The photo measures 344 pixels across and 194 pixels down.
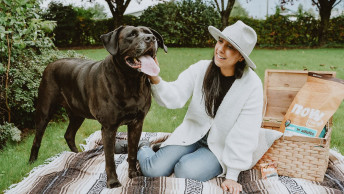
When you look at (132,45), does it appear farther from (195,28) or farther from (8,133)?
(195,28)

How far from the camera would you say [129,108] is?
237 centimetres

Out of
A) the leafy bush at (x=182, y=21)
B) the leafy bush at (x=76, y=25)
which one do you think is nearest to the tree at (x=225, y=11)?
the leafy bush at (x=182, y=21)

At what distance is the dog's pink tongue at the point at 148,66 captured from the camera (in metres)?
2.23

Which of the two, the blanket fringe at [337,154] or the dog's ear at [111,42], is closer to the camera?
the dog's ear at [111,42]

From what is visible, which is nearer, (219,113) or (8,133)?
(219,113)

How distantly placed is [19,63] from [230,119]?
2.86m

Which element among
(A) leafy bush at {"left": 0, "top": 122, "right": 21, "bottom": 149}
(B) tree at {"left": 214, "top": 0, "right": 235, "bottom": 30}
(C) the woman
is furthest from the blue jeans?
(B) tree at {"left": 214, "top": 0, "right": 235, "bottom": 30}

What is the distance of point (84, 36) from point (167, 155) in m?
13.8

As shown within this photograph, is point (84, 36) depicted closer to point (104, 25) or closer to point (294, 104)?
point (104, 25)

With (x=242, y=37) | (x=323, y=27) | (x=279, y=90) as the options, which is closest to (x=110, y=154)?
(x=242, y=37)

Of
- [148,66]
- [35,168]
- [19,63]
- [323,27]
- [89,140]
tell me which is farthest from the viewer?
[323,27]

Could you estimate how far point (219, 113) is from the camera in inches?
105

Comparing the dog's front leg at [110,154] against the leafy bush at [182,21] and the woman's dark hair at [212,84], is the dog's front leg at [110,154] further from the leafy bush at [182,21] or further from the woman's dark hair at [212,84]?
the leafy bush at [182,21]

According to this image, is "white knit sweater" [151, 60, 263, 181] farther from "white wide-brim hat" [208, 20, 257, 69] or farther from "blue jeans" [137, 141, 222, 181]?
"white wide-brim hat" [208, 20, 257, 69]
